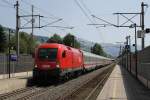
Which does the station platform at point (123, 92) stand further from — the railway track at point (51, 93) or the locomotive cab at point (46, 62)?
the locomotive cab at point (46, 62)

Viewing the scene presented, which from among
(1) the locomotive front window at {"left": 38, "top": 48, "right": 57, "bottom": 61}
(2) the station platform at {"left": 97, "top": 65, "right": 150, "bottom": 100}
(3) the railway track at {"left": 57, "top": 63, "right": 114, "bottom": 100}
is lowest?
(3) the railway track at {"left": 57, "top": 63, "right": 114, "bottom": 100}

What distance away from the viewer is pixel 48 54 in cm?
3253

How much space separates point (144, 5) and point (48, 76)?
2191cm

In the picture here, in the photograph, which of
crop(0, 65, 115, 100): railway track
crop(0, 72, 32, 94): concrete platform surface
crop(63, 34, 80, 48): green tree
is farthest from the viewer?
crop(63, 34, 80, 48): green tree

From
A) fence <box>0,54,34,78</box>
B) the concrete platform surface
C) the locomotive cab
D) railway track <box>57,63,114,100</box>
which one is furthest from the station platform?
fence <box>0,54,34,78</box>

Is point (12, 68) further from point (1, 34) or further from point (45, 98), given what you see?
point (1, 34)

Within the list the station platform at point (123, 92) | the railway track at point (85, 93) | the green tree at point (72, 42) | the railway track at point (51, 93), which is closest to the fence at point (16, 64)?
the railway track at point (85, 93)

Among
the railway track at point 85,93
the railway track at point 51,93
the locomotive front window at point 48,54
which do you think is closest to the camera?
the railway track at point 51,93

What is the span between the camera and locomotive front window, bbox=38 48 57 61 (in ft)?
106

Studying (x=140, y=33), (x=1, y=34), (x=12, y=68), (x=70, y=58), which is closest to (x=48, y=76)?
(x=70, y=58)

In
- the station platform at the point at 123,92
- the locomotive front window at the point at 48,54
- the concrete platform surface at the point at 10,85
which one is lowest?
the station platform at the point at 123,92

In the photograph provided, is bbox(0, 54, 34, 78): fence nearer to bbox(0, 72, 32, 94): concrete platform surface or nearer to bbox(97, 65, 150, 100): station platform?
bbox(0, 72, 32, 94): concrete platform surface

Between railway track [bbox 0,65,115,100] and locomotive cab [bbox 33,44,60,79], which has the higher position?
locomotive cab [bbox 33,44,60,79]

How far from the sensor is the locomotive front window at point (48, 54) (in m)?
32.2
